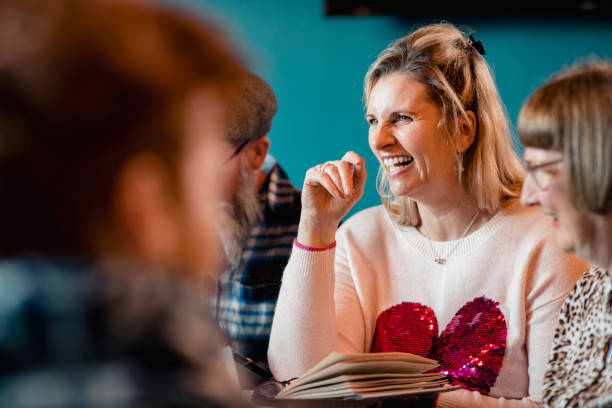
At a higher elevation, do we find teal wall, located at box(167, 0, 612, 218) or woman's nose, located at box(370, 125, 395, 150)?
teal wall, located at box(167, 0, 612, 218)

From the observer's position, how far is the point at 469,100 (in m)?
1.77

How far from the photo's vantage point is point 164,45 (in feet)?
2.02

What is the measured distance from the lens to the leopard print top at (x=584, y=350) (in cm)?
113

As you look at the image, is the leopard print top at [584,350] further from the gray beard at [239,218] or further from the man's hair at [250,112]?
the man's hair at [250,112]

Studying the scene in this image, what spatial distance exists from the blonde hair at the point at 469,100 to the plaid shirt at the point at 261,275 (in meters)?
0.56

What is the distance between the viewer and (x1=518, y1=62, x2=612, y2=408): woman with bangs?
1074 millimetres

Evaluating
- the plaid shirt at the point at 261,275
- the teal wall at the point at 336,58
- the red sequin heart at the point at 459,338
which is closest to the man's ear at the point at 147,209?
the red sequin heart at the point at 459,338

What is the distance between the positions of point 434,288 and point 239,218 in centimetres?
75

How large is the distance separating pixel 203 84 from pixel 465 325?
3.91 ft

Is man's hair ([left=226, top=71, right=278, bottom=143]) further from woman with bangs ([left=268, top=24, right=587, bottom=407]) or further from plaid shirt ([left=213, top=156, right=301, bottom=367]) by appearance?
woman with bangs ([left=268, top=24, right=587, bottom=407])

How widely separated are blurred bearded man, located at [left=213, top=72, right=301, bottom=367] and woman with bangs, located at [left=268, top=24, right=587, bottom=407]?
0.27m

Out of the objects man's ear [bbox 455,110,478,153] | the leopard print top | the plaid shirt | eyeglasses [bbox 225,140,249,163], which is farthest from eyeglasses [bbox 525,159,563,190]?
eyeglasses [bbox 225,140,249,163]

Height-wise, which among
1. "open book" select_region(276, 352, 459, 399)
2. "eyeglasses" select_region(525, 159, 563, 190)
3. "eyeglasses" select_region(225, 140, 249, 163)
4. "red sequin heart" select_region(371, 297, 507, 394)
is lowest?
"red sequin heart" select_region(371, 297, 507, 394)

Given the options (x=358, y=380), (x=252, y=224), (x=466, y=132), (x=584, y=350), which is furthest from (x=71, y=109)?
(x=252, y=224)
